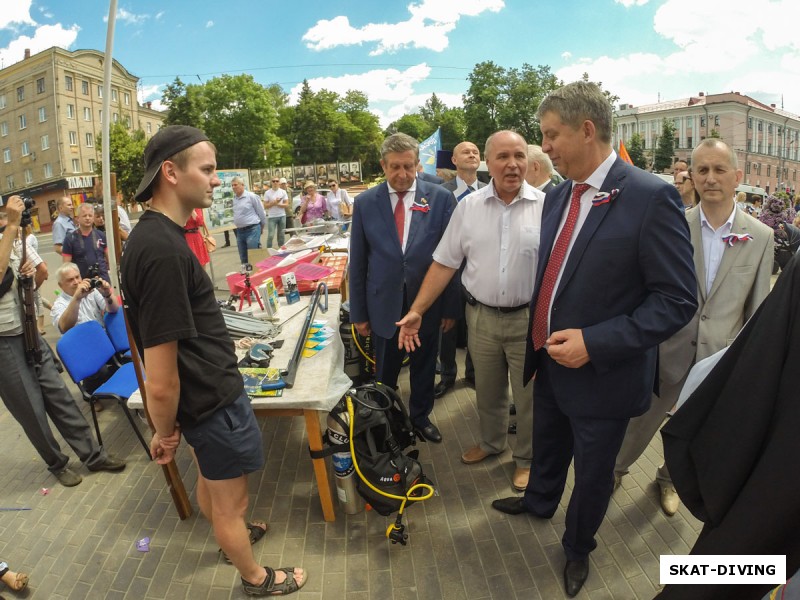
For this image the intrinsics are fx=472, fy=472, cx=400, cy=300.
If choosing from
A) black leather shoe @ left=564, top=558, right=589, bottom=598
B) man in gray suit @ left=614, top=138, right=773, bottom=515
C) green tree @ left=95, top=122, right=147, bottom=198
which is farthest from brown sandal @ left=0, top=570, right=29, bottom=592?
green tree @ left=95, top=122, right=147, bottom=198

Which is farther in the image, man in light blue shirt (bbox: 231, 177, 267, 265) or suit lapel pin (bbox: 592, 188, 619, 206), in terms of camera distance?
man in light blue shirt (bbox: 231, 177, 267, 265)

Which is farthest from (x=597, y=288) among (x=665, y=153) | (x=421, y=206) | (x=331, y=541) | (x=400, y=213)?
(x=665, y=153)

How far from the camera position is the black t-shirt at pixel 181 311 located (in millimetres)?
1599

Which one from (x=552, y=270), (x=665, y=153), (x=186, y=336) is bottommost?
(x=186, y=336)

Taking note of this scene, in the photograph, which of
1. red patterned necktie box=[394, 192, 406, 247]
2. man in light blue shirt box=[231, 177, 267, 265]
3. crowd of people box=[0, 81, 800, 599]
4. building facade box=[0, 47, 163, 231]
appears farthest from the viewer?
building facade box=[0, 47, 163, 231]

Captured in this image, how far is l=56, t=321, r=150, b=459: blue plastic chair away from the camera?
352 cm

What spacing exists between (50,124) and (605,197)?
52.1m

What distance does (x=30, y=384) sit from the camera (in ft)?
10.3

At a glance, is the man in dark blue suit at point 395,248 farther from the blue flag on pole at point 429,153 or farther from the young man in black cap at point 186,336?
the blue flag on pole at point 429,153

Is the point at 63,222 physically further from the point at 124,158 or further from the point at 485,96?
the point at 485,96

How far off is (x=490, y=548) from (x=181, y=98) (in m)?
47.8

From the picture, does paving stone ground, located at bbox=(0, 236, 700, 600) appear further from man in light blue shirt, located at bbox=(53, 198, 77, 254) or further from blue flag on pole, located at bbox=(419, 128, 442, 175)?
blue flag on pole, located at bbox=(419, 128, 442, 175)

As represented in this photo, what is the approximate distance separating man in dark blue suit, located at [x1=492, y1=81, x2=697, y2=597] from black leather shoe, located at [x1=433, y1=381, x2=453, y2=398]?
2075mm

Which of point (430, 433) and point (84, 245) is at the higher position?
point (84, 245)
